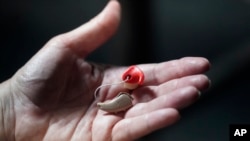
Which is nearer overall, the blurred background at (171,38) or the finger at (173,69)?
the finger at (173,69)

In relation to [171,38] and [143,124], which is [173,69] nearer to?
[143,124]

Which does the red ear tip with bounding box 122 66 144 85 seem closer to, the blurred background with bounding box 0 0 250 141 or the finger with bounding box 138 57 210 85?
the finger with bounding box 138 57 210 85

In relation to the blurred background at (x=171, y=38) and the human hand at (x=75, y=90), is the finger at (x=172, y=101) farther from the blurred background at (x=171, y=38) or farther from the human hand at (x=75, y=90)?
the blurred background at (x=171, y=38)

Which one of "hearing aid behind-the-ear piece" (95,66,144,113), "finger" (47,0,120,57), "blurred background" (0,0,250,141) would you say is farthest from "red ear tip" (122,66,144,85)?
"blurred background" (0,0,250,141)

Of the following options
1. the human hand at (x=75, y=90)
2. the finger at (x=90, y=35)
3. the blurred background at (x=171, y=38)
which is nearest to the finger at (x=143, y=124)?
the human hand at (x=75, y=90)

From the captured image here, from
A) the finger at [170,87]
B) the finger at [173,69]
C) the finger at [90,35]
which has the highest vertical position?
the finger at [90,35]

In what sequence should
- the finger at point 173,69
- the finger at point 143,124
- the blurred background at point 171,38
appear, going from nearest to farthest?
the finger at point 143,124 < the finger at point 173,69 < the blurred background at point 171,38
